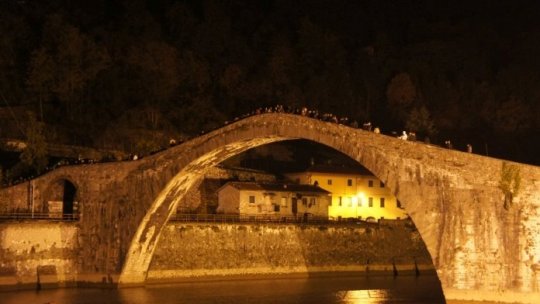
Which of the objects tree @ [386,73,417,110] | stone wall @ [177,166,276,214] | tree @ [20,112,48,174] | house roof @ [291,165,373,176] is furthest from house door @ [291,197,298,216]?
tree @ [386,73,417,110]

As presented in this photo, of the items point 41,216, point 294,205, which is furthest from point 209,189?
point 41,216

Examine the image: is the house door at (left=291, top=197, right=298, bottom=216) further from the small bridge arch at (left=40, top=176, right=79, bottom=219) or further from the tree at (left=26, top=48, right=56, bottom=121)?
the tree at (left=26, top=48, right=56, bottom=121)

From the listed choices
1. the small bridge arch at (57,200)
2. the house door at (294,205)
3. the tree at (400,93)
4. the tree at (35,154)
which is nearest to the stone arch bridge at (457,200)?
the small bridge arch at (57,200)

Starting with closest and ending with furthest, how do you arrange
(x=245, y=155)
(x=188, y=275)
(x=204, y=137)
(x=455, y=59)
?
(x=204, y=137), (x=188, y=275), (x=245, y=155), (x=455, y=59)

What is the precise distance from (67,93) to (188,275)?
2165 cm

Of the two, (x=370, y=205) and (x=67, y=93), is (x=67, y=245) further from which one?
(x=370, y=205)

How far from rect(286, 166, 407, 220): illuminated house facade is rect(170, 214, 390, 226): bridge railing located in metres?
6.87

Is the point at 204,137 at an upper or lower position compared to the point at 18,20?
lower

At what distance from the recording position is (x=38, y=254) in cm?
3747

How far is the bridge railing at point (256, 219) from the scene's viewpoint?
45625 mm

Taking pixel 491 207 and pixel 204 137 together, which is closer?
pixel 491 207

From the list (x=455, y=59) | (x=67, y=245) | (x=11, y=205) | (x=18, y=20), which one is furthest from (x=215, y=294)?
(x=455, y=59)

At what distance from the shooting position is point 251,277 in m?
44.0

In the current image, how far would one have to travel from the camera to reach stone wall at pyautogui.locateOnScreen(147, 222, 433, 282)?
42.1 m
